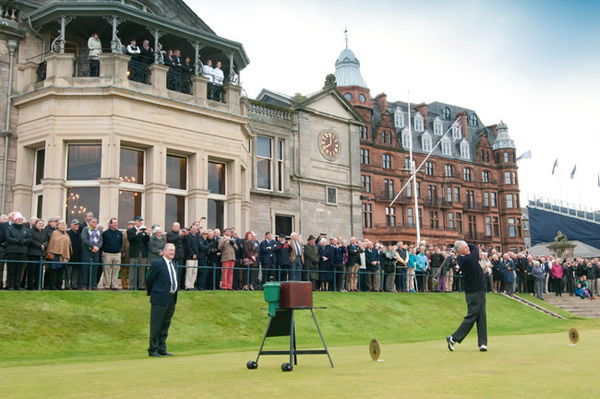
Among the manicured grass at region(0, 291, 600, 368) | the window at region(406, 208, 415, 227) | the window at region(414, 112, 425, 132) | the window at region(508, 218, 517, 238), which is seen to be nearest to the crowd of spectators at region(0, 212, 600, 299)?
the manicured grass at region(0, 291, 600, 368)

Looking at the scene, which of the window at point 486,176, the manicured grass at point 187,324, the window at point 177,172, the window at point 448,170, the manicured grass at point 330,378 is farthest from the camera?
the window at point 486,176

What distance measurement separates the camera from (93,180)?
21969 millimetres

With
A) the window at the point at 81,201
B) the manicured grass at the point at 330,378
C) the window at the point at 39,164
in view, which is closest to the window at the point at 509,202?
the window at the point at 81,201

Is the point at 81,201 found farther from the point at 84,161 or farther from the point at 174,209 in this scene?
the point at 174,209

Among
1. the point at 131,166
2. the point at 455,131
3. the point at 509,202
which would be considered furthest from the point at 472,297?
the point at 509,202

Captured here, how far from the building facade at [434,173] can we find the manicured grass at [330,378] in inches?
2071

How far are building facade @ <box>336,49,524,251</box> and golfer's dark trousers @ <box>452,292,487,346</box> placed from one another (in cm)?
5001

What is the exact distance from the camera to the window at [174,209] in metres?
24.0

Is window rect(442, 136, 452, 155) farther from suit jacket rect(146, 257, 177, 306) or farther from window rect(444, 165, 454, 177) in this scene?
suit jacket rect(146, 257, 177, 306)

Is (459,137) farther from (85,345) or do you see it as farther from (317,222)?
(85,345)

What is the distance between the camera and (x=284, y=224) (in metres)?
31.7

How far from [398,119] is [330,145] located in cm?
4114

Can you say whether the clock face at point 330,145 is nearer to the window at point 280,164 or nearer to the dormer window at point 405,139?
the window at point 280,164

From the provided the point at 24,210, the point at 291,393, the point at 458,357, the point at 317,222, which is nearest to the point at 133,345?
the point at 458,357
